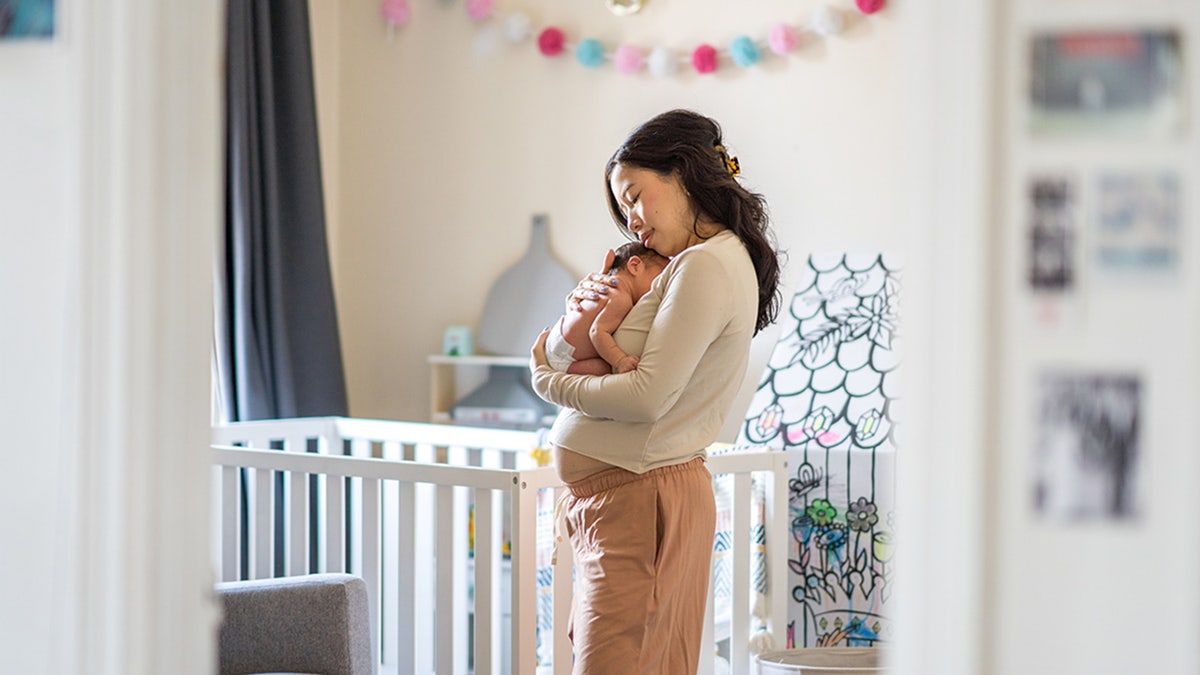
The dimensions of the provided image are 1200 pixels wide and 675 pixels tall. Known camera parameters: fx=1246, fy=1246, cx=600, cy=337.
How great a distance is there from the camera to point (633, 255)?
1.90 meters

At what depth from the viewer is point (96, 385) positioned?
1025mm

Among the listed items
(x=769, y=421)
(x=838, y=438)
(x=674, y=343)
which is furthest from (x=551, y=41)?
(x=674, y=343)

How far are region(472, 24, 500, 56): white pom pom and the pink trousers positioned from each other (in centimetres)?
212

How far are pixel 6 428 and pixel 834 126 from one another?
2.36 m

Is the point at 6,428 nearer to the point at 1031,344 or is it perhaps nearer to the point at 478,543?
the point at 1031,344

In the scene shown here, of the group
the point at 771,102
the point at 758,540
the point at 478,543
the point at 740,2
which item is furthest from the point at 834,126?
the point at 478,543

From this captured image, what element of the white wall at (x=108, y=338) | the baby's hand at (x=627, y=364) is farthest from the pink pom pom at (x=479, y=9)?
the white wall at (x=108, y=338)

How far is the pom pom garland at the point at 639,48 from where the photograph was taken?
303 centimetres

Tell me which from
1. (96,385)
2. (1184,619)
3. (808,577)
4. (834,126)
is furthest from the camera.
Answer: (834,126)

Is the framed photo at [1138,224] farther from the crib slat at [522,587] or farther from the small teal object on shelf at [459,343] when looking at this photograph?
the small teal object on shelf at [459,343]

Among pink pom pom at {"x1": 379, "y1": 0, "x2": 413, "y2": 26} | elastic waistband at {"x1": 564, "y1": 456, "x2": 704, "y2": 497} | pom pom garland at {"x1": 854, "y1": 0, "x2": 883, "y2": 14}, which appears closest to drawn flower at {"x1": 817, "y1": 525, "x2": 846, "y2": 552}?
elastic waistband at {"x1": 564, "y1": 456, "x2": 704, "y2": 497}

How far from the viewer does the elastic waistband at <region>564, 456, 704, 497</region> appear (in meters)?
1.75

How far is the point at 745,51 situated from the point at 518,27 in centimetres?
72

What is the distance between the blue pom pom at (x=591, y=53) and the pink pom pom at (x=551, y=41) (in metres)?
0.08
